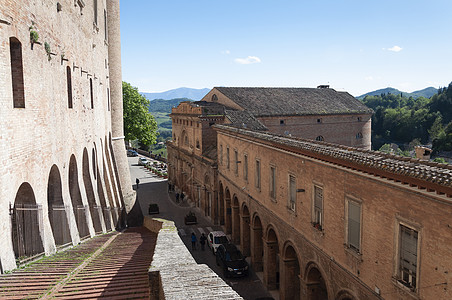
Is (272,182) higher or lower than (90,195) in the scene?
higher

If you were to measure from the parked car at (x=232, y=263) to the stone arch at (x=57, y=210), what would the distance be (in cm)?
891

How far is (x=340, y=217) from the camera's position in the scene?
39.3ft

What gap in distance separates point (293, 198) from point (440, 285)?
309 inches

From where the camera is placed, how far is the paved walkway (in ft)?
25.3

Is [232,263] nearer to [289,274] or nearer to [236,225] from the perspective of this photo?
[289,274]

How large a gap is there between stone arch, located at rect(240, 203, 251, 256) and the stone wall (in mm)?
14063

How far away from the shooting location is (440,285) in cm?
805

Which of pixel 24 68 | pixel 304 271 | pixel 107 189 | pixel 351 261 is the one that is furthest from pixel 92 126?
pixel 351 261

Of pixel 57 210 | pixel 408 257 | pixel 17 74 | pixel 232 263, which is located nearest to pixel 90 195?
pixel 57 210

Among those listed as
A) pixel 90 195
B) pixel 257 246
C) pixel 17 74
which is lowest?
pixel 257 246

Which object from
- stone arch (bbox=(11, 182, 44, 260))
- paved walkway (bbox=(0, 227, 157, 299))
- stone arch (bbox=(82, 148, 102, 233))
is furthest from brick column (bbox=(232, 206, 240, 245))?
stone arch (bbox=(11, 182, 44, 260))

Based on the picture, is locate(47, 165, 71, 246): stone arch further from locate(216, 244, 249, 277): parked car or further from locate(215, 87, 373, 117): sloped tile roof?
Answer: locate(215, 87, 373, 117): sloped tile roof

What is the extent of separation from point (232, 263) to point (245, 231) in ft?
11.9

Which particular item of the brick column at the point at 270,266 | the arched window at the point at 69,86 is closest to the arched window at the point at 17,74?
the arched window at the point at 69,86
